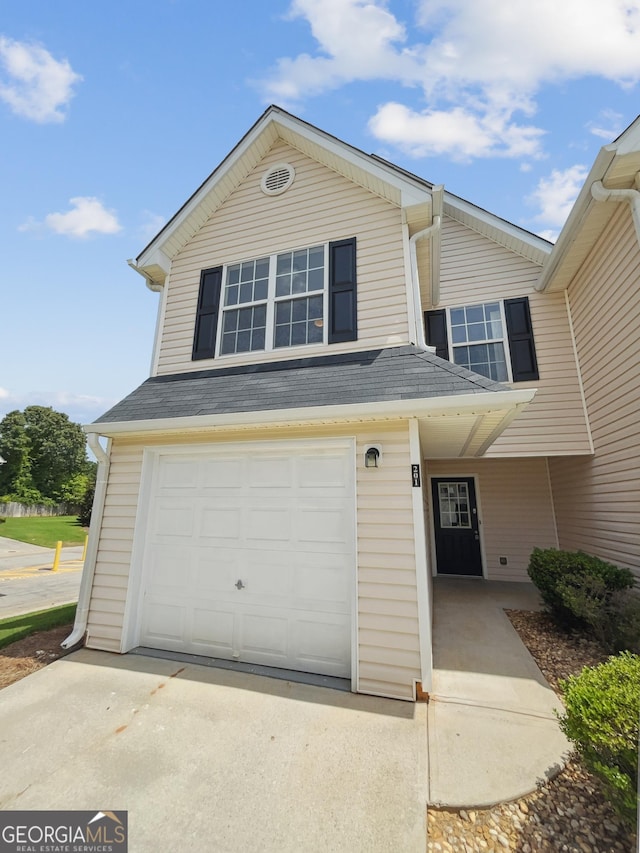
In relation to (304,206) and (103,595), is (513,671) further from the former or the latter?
(304,206)

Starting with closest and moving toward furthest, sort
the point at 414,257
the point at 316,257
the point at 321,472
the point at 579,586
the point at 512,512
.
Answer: the point at 321,472, the point at 579,586, the point at 414,257, the point at 316,257, the point at 512,512

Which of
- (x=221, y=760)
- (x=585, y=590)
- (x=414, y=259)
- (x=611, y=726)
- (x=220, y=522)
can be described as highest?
(x=414, y=259)

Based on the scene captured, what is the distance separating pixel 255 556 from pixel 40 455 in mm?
46114

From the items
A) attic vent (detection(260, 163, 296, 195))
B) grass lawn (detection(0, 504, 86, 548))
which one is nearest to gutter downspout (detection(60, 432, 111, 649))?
attic vent (detection(260, 163, 296, 195))

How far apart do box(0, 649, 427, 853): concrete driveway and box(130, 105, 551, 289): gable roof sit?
6260 mm

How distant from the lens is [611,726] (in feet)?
6.87

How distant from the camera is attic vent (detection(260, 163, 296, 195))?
6043 mm

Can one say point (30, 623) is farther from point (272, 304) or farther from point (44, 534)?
point (44, 534)

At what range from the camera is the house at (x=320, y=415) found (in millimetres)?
3971

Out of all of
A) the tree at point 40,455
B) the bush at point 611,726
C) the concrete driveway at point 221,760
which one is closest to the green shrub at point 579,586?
the bush at point 611,726

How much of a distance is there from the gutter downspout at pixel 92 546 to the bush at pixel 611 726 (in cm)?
536

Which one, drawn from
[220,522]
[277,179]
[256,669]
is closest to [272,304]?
[277,179]

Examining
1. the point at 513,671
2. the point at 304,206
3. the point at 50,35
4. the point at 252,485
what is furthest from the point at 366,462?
the point at 50,35

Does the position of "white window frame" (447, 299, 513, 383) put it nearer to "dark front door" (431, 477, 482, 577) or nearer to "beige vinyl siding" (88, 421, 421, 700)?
"dark front door" (431, 477, 482, 577)
